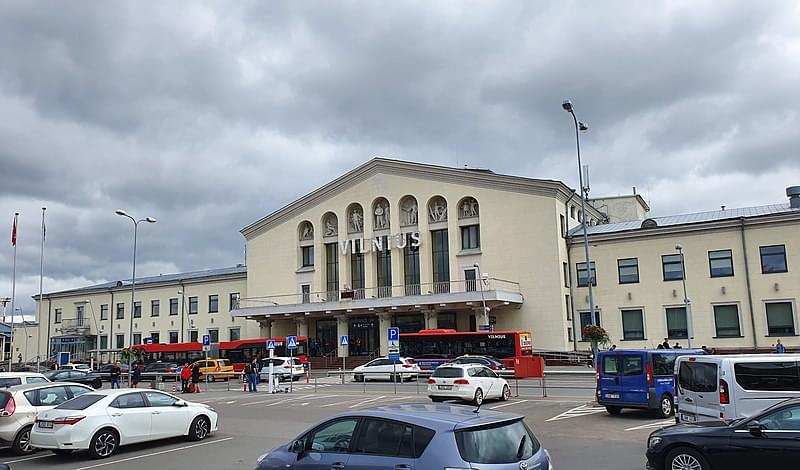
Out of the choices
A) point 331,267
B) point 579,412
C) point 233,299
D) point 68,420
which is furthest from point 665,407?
point 233,299

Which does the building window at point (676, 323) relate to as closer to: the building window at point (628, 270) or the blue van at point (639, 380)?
the building window at point (628, 270)

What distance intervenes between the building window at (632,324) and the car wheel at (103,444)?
129 feet

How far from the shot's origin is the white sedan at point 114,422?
45.2ft

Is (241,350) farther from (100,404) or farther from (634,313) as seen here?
(100,404)

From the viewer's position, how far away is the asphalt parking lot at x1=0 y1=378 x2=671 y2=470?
13.3 meters

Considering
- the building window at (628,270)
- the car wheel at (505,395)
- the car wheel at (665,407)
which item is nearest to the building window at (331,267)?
the building window at (628,270)

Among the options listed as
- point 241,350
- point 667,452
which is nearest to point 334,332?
point 241,350

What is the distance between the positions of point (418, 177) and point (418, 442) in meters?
47.6

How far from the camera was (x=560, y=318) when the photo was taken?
47.8 meters

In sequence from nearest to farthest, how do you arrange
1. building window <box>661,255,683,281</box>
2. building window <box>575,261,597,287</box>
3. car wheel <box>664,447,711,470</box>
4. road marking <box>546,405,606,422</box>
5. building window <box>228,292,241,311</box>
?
car wheel <box>664,447,711,470</box>, road marking <box>546,405,606,422</box>, building window <box>661,255,683,281</box>, building window <box>575,261,597,287</box>, building window <box>228,292,241,311</box>

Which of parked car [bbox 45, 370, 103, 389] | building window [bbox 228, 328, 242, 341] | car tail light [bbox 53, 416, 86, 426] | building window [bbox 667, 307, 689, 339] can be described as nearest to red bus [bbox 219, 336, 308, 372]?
building window [bbox 228, 328, 242, 341]

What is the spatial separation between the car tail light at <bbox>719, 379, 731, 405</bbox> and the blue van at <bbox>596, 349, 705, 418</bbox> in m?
5.12

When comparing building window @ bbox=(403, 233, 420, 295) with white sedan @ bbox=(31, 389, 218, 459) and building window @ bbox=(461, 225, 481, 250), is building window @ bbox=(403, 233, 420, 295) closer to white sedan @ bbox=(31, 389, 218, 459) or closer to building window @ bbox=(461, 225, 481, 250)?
building window @ bbox=(461, 225, 481, 250)

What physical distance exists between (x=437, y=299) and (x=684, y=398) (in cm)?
3509
